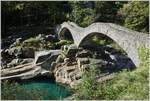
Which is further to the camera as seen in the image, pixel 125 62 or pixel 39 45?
pixel 39 45

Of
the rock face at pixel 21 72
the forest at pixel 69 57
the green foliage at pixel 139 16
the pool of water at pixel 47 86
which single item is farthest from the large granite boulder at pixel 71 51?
the green foliage at pixel 139 16

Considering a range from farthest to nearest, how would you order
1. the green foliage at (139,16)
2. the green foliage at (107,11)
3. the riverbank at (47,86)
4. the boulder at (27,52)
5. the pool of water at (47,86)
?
1. the green foliage at (107,11)
2. the green foliage at (139,16)
3. the boulder at (27,52)
4. the pool of water at (47,86)
5. the riverbank at (47,86)

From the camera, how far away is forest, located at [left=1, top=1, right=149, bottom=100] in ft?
72.0

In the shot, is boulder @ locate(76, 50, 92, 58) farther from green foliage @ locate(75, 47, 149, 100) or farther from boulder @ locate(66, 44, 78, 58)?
green foliage @ locate(75, 47, 149, 100)

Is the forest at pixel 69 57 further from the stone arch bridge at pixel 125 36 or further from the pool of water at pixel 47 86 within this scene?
the stone arch bridge at pixel 125 36

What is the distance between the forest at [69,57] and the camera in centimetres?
2194

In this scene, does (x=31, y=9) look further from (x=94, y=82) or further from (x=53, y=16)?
(x=94, y=82)

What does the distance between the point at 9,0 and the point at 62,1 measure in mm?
15080

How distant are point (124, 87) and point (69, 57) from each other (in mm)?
24012

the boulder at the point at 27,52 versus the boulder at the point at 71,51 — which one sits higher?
the boulder at the point at 71,51

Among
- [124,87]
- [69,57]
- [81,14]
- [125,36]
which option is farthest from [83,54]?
[81,14]

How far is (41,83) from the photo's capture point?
41.1m

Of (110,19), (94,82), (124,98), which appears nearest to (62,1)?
(110,19)

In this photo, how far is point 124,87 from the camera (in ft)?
64.4
